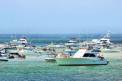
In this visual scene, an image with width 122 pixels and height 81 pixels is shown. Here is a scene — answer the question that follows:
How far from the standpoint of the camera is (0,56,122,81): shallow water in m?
50.5

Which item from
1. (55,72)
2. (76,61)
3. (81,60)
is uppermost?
(81,60)

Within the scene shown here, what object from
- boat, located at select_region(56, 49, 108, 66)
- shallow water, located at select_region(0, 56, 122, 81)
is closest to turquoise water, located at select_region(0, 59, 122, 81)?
shallow water, located at select_region(0, 56, 122, 81)

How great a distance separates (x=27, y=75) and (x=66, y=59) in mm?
11566

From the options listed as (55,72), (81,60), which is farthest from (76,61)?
(55,72)

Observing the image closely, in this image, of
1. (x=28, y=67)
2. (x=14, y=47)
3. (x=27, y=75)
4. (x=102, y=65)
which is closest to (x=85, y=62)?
(x=102, y=65)

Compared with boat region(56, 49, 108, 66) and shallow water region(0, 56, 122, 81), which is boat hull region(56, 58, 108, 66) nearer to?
boat region(56, 49, 108, 66)

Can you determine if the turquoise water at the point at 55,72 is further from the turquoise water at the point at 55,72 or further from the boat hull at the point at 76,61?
the boat hull at the point at 76,61

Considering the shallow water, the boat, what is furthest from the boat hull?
the shallow water

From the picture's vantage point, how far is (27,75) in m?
52.8

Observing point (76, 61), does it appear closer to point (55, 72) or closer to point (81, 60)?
point (81, 60)

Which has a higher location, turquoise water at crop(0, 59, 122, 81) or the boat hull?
the boat hull

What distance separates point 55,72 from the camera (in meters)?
56.5

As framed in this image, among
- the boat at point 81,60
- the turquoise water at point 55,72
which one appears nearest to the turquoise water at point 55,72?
the turquoise water at point 55,72

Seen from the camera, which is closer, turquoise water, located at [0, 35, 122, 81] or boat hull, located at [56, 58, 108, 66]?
turquoise water, located at [0, 35, 122, 81]
